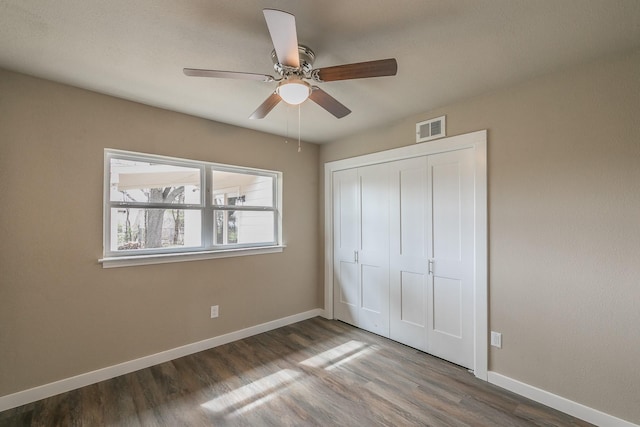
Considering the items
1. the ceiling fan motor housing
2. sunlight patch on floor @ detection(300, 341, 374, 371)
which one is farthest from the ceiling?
sunlight patch on floor @ detection(300, 341, 374, 371)

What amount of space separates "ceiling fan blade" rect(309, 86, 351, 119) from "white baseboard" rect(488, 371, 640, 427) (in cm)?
253

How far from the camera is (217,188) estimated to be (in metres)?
3.17

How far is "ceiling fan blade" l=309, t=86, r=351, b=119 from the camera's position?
1.78 m

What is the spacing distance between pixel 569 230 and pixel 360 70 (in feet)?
6.33

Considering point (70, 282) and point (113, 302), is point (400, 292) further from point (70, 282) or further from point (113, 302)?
point (70, 282)

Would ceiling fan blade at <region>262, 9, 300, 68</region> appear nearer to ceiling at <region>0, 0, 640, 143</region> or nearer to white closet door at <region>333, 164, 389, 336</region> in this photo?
ceiling at <region>0, 0, 640, 143</region>

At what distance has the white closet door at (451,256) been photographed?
255cm

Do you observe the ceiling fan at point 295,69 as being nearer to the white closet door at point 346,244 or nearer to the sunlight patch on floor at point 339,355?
the white closet door at point 346,244

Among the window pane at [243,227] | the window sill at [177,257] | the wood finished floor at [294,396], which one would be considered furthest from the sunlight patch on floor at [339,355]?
the window pane at [243,227]

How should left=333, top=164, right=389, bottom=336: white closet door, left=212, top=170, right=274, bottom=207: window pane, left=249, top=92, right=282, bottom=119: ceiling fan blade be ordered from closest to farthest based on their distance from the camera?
left=249, top=92, right=282, bottom=119: ceiling fan blade
left=212, top=170, right=274, bottom=207: window pane
left=333, top=164, right=389, bottom=336: white closet door

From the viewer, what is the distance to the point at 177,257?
9.10 feet

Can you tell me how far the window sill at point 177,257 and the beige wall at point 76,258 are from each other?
2.4 inches

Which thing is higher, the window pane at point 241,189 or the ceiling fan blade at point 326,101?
the ceiling fan blade at point 326,101

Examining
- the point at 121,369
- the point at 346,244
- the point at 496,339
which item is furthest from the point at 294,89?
the point at 121,369
